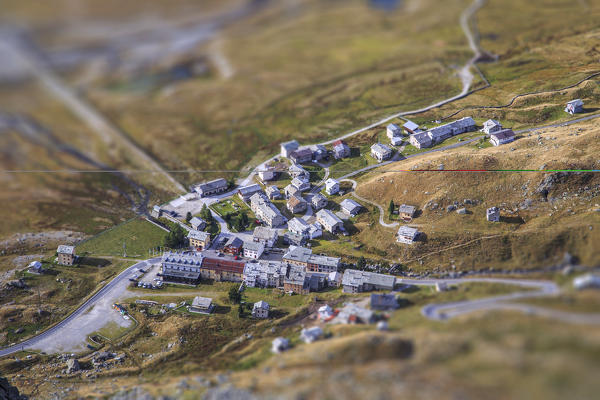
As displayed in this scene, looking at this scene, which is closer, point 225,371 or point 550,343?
point 550,343

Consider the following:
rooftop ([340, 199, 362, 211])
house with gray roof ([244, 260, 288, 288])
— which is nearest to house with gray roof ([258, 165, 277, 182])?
rooftop ([340, 199, 362, 211])

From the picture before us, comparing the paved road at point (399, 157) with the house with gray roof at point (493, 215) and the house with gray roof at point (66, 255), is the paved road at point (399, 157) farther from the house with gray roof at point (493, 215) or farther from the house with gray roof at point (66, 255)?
the house with gray roof at point (66, 255)

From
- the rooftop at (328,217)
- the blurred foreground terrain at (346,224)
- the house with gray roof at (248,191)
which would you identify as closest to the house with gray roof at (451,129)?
the blurred foreground terrain at (346,224)

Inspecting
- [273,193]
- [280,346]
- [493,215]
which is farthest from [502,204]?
[280,346]

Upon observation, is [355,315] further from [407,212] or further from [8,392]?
[8,392]

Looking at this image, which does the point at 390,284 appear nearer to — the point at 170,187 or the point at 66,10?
the point at 170,187

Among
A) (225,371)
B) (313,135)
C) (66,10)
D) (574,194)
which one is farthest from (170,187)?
(574,194)
